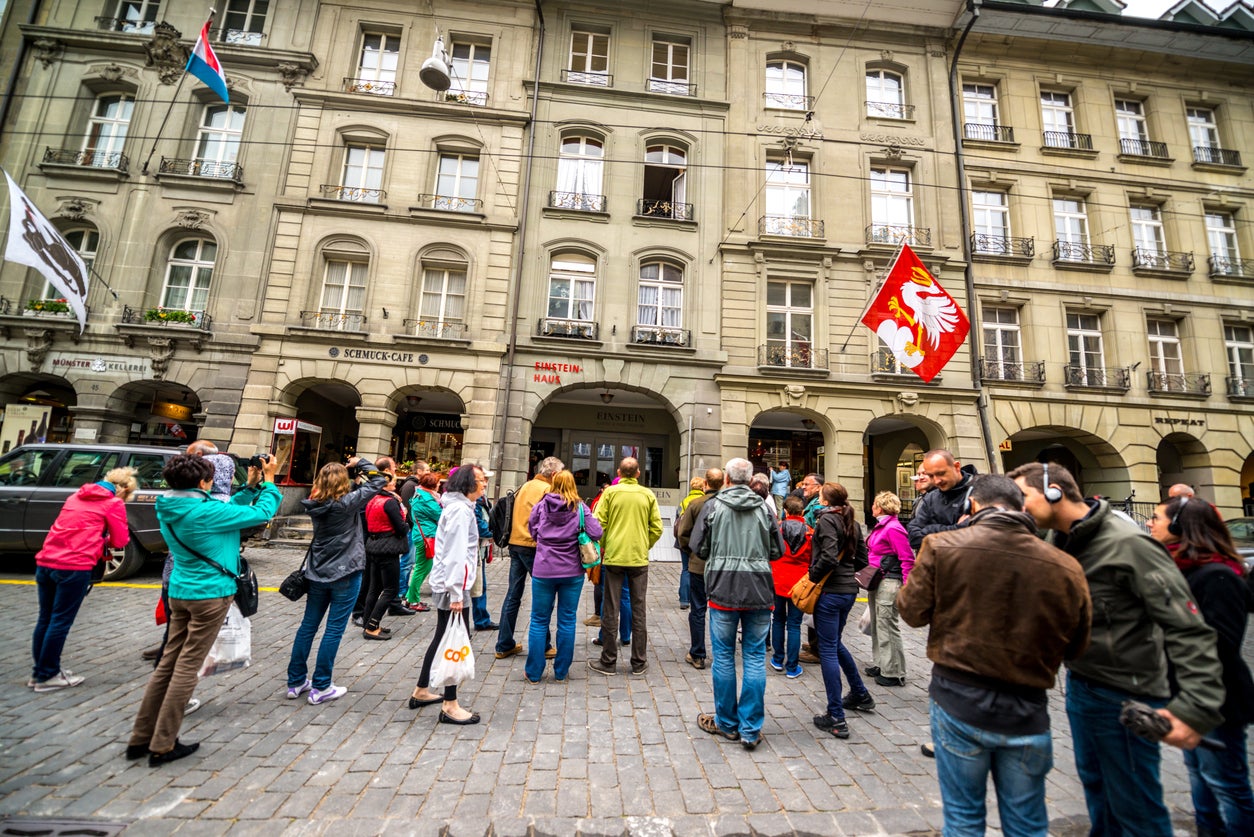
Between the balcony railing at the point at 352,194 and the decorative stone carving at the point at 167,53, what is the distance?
6.11 meters

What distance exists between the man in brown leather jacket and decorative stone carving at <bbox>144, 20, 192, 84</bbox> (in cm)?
2316

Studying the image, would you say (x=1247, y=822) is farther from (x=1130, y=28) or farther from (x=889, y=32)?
(x=1130, y=28)

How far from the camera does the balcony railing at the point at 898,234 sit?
620 inches

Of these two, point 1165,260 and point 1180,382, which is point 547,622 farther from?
point 1165,260

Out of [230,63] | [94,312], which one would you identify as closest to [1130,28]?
[230,63]

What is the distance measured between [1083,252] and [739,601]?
1985cm

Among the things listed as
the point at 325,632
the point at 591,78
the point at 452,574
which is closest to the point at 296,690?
A: the point at 325,632

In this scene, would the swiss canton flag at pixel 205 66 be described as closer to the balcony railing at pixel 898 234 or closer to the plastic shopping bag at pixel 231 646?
the plastic shopping bag at pixel 231 646

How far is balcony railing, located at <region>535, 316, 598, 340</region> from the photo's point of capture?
48.7 feet

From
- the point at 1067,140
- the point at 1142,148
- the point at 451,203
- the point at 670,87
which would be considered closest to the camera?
the point at 451,203

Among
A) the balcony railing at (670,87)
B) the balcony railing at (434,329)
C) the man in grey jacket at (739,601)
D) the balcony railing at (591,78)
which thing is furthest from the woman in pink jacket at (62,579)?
the balcony railing at (670,87)

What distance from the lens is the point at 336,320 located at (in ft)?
48.1

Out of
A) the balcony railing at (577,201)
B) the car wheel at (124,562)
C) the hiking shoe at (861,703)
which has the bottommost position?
the hiking shoe at (861,703)

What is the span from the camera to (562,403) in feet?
59.3
